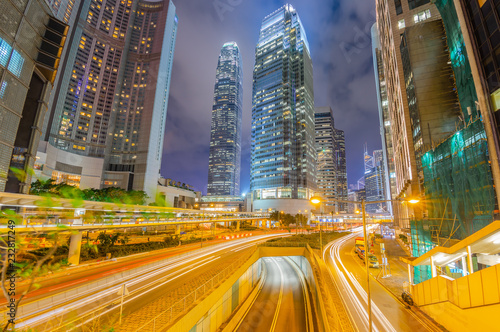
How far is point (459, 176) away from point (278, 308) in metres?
24.7

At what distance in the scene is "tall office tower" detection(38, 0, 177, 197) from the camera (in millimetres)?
103312

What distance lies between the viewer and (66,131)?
105125 millimetres

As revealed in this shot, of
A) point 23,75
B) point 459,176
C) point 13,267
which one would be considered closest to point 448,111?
point 459,176

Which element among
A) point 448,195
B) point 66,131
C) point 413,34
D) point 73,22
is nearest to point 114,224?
point 448,195

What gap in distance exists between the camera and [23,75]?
3491 centimetres

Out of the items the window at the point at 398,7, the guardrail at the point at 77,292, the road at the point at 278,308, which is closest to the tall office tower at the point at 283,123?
the window at the point at 398,7

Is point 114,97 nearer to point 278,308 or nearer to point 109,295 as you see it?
point 109,295

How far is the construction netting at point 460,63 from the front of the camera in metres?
24.8

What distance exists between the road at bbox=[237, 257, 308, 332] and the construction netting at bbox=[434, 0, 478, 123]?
2920 cm

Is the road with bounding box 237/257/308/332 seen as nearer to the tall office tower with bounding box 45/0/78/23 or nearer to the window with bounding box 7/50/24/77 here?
the window with bounding box 7/50/24/77

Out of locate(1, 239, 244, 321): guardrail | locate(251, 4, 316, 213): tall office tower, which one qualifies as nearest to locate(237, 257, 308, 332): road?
locate(1, 239, 244, 321): guardrail

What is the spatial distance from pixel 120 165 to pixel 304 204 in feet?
340

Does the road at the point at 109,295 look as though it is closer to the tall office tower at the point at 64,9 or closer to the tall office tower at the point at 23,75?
the tall office tower at the point at 23,75

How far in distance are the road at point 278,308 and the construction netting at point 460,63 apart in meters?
29.2
